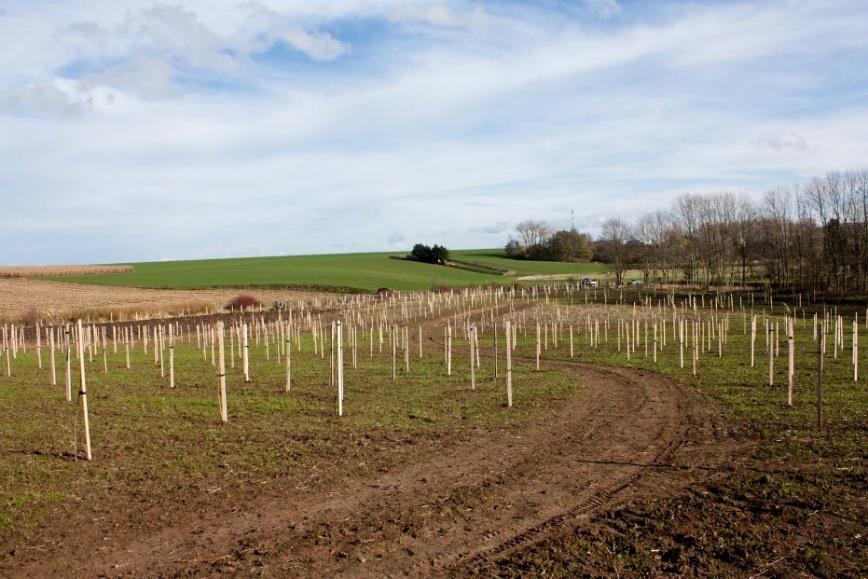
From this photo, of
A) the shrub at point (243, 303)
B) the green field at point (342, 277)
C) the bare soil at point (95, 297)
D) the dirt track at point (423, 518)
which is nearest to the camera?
the dirt track at point (423, 518)

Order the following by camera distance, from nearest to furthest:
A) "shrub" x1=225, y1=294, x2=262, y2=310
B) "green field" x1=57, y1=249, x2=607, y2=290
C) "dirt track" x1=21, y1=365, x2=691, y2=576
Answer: "dirt track" x1=21, y1=365, x2=691, y2=576 < "shrub" x1=225, y1=294, x2=262, y2=310 < "green field" x1=57, y1=249, x2=607, y2=290

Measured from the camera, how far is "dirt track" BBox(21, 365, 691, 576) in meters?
6.64

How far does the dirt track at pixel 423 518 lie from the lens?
6637mm

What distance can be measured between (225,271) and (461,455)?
254ft

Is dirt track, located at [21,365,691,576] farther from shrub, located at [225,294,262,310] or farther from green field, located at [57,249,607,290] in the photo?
green field, located at [57,249,607,290]

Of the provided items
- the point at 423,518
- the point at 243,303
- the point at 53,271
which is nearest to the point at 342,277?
the point at 243,303

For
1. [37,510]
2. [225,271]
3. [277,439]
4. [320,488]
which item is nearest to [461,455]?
[320,488]

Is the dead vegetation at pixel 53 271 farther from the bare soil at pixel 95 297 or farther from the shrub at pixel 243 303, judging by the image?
the shrub at pixel 243 303

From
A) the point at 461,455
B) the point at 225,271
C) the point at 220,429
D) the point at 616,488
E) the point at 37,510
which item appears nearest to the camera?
the point at 37,510

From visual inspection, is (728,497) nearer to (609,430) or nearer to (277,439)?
(609,430)

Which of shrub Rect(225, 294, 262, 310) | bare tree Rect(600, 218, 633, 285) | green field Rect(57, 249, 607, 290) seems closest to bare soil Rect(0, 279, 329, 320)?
shrub Rect(225, 294, 262, 310)

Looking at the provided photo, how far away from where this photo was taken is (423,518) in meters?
7.84

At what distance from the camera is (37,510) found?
27.0 ft

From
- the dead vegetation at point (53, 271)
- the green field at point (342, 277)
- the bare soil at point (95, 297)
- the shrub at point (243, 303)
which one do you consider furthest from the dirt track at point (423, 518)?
the dead vegetation at point (53, 271)
